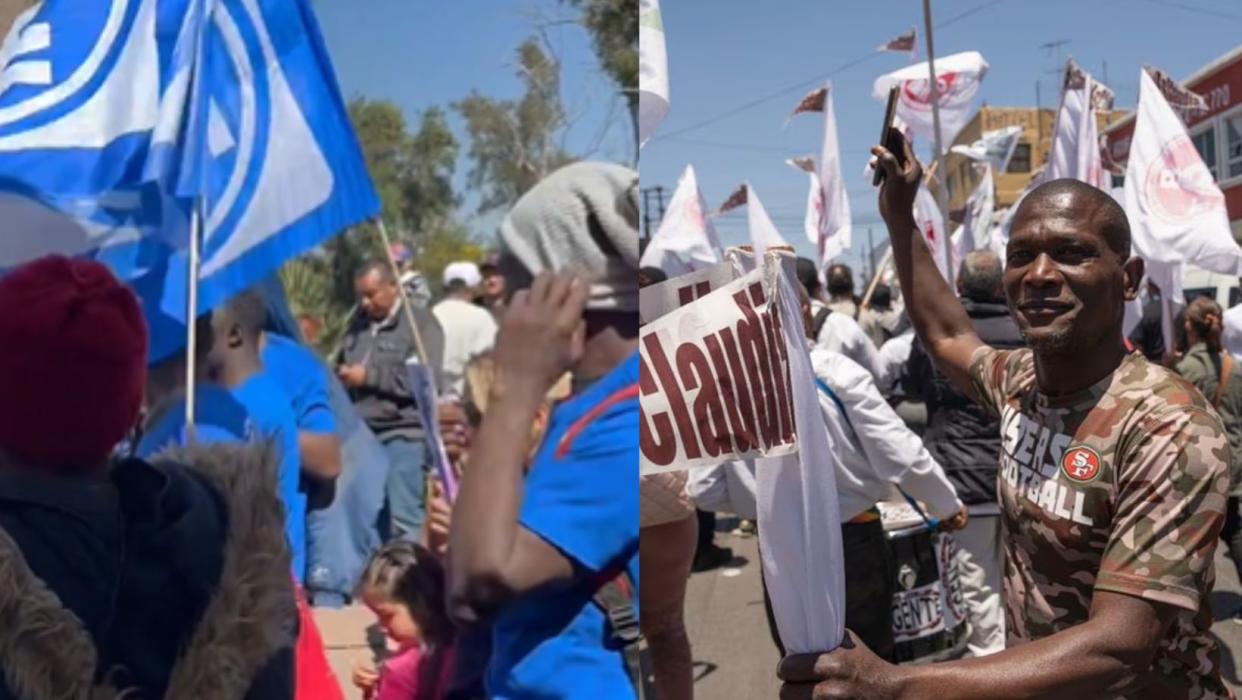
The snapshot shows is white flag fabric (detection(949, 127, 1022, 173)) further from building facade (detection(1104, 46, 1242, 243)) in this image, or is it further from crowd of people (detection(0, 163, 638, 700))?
crowd of people (detection(0, 163, 638, 700))

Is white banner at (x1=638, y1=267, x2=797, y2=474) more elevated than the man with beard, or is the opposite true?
white banner at (x1=638, y1=267, x2=797, y2=474)

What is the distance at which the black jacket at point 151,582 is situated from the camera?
76.6 inches

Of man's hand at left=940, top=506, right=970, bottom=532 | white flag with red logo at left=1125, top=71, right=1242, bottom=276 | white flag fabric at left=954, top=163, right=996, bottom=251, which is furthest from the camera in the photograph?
white flag fabric at left=954, top=163, right=996, bottom=251

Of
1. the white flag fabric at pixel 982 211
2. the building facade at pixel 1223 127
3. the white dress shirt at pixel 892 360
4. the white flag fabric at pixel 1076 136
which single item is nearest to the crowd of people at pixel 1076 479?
the white dress shirt at pixel 892 360

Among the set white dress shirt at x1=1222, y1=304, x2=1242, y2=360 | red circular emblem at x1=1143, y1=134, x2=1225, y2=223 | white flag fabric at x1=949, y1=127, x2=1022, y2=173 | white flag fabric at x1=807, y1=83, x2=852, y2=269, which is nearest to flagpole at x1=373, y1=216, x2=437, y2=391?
white dress shirt at x1=1222, y1=304, x2=1242, y2=360

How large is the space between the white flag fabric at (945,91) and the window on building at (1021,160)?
49378 mm

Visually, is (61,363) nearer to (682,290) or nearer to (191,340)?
(191,340)

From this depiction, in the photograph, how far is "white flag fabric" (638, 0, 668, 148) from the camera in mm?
2158

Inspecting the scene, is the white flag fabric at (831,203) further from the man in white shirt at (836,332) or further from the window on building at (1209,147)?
the window on building at (1209,147)

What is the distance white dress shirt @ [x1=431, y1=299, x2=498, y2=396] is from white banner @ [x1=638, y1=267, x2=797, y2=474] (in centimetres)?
23

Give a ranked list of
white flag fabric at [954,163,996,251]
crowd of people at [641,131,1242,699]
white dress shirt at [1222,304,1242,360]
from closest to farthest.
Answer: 1. crowd of people at [641,131,1242,699]
2. white dress shirt at [1222,304,1242,360]
3. white flag fabric at [954,163,996,251]

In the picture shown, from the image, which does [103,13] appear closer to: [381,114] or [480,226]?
[381,114]

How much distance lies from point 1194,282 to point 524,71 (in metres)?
19.2

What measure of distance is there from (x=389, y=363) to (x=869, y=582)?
266cm
